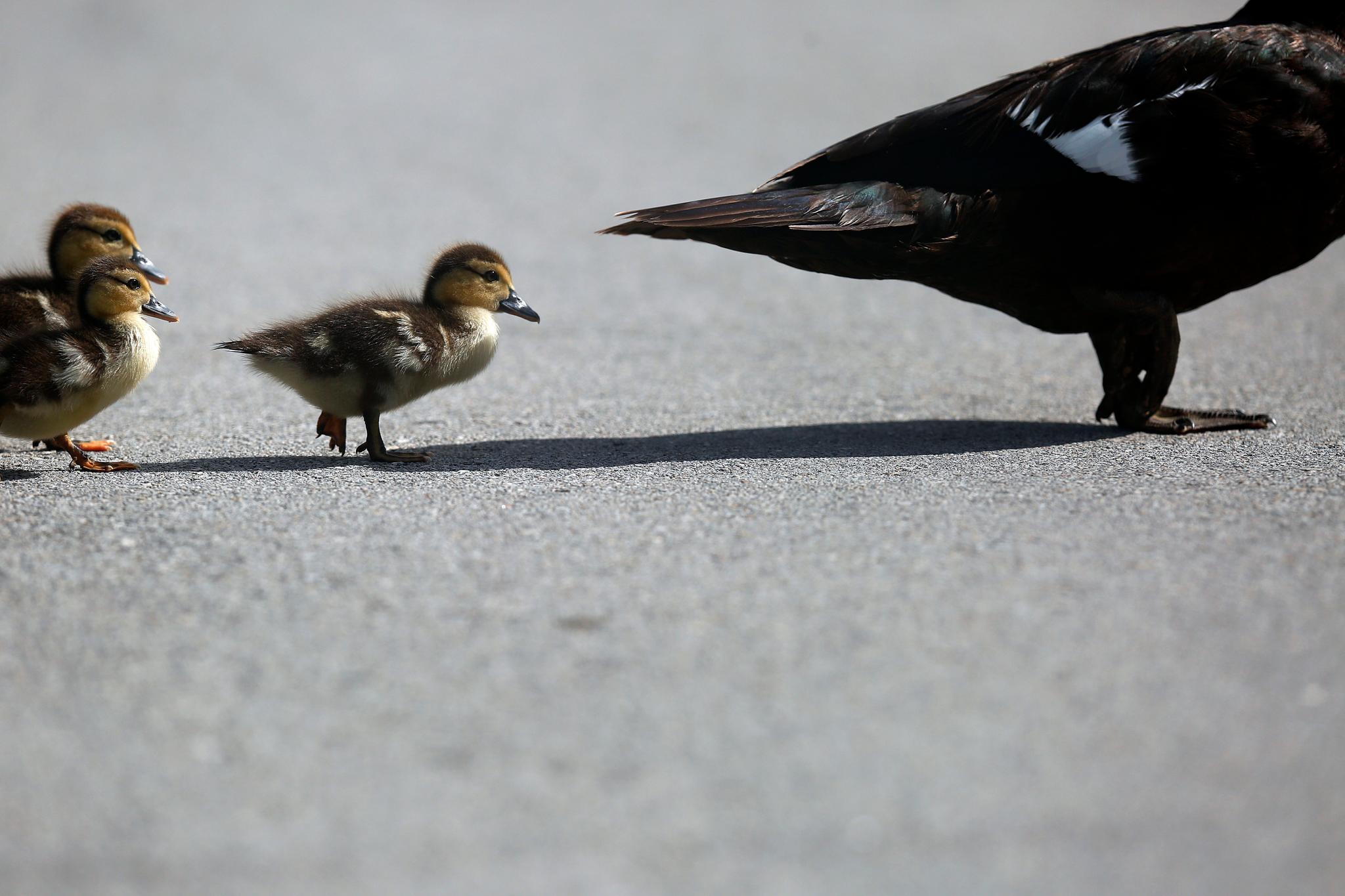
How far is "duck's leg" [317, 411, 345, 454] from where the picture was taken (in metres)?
5.09

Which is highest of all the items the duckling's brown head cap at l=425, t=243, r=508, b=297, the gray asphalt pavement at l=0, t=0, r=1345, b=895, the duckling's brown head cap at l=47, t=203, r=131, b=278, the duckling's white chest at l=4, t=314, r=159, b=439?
the duckling's brown head cap at l=47, t=203, r=131, b=278

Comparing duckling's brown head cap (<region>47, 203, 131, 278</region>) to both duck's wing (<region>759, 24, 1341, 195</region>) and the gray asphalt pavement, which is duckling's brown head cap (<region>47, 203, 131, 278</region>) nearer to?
the gray asphalt pavement

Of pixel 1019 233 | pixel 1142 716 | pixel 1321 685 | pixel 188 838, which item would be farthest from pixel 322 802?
pixel 1019 233

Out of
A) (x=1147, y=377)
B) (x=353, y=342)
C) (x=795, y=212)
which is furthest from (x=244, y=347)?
(x=1147, y=377)

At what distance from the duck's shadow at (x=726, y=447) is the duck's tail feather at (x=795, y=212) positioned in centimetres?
84

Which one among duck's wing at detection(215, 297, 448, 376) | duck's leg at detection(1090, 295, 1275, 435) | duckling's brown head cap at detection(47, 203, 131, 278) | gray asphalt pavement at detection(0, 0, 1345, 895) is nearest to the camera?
gray asphalt pavement at detection(0, 0, 1345, 895)

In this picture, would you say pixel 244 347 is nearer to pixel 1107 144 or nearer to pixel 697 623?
pixel 697 623

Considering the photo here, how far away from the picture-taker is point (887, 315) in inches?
308

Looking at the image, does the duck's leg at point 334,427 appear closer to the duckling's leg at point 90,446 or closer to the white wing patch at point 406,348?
the white wing patch at point 406,348

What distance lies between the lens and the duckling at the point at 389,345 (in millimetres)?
4875

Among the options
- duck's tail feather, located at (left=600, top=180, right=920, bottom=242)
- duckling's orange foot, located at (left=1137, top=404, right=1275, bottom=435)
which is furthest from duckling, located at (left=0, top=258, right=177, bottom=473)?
duckling's orange foot, located at (left=1137, top=404, right=1275, bottom=435)

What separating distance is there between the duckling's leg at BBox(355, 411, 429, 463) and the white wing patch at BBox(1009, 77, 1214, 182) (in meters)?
2.65

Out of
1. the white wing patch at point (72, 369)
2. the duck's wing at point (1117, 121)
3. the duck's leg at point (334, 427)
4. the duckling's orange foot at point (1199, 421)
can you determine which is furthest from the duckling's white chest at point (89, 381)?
the duckling's orange foot at point (1199, 421)

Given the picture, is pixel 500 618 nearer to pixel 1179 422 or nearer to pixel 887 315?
pixel 1179 422
